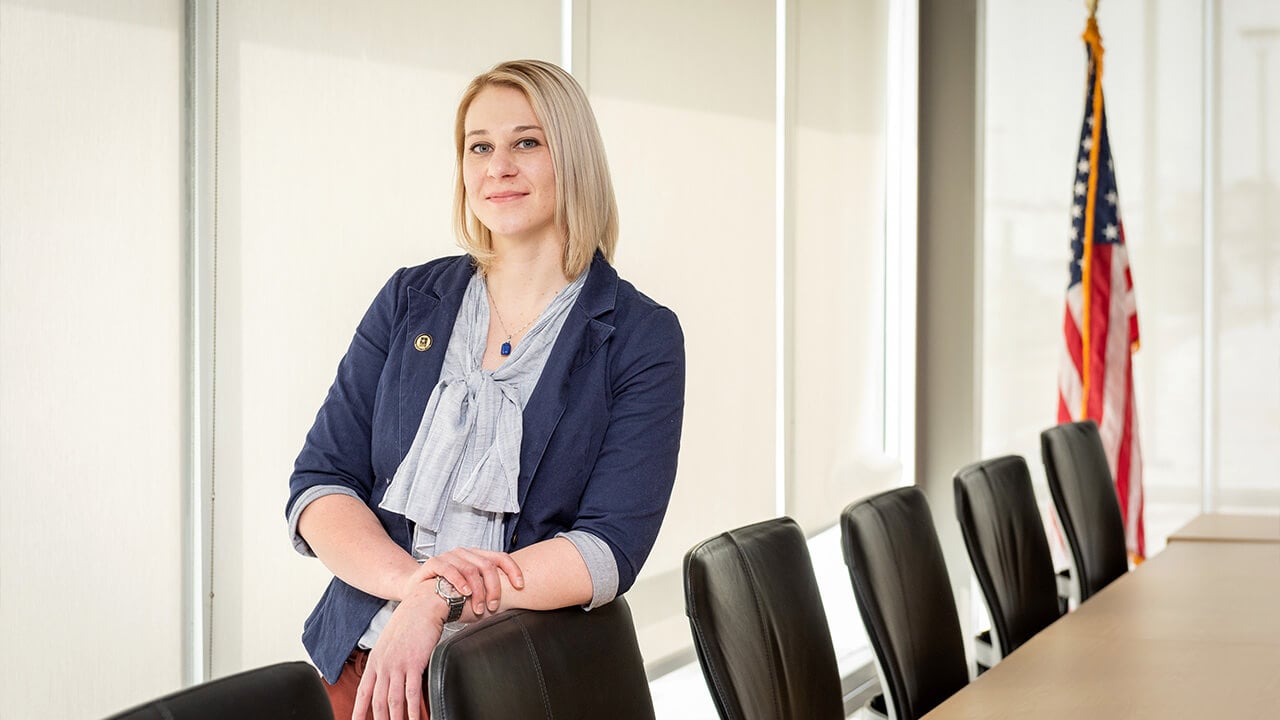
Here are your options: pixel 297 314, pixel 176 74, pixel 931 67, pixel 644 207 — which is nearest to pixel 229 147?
pixel 176 74

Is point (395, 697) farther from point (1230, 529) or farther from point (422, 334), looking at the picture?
point (1230, 529)

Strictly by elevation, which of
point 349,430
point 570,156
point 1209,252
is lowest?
point 349,430

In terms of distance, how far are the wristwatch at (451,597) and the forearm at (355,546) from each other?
7 centimetres

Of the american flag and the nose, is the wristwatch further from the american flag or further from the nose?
the american flag

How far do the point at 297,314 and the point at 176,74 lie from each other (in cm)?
57

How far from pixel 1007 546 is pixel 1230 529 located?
1168 mm

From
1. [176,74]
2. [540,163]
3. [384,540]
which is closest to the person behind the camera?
[384,540]

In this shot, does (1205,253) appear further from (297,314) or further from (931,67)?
(297,314)

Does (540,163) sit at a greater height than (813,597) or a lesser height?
greater

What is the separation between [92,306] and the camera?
91.4 inches

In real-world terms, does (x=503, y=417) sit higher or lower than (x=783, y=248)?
lower

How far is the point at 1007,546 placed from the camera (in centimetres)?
295

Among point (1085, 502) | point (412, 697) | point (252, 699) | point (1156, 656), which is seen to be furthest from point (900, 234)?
point (252, 699)

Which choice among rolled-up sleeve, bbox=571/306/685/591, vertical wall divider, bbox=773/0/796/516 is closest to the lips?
rolled-up sleeve, bbox=571/306/685/591
